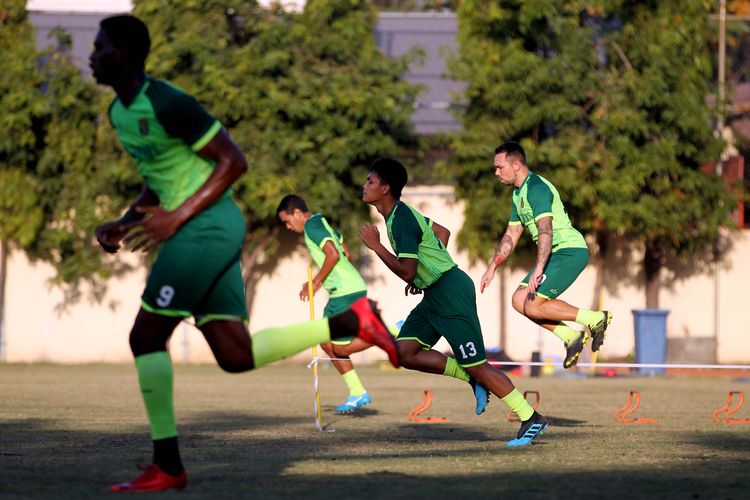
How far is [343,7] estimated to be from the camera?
26.1m

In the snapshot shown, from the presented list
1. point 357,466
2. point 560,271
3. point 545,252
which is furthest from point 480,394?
point 357,466

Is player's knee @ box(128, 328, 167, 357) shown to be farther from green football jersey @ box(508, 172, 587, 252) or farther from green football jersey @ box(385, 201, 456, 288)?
green football jersey @ box(508, 172, 587, 252)

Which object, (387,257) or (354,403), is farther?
(354,403)

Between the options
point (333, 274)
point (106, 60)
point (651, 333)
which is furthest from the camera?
point (651, 333)

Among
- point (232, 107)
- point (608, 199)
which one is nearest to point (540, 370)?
point (608, 199)

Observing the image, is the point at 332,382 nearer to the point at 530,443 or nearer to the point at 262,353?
the point at 530,443

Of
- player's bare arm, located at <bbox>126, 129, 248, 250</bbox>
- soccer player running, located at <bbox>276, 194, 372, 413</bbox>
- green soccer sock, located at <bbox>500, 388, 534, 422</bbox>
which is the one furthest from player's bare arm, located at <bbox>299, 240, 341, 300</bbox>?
player's bare arm, located at <bbox>126, 129, 248, 250</bbox>

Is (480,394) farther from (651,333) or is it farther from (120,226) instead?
(651,333)

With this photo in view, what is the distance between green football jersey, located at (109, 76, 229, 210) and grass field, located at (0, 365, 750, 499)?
1507mm

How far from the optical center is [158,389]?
6.66m

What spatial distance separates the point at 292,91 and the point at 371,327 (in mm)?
19341

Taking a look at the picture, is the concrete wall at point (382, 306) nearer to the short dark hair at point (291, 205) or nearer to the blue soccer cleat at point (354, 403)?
the short dark hair at point (291, 205)

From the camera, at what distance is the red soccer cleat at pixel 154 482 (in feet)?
21.3

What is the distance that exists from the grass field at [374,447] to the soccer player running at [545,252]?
3.01 feet
